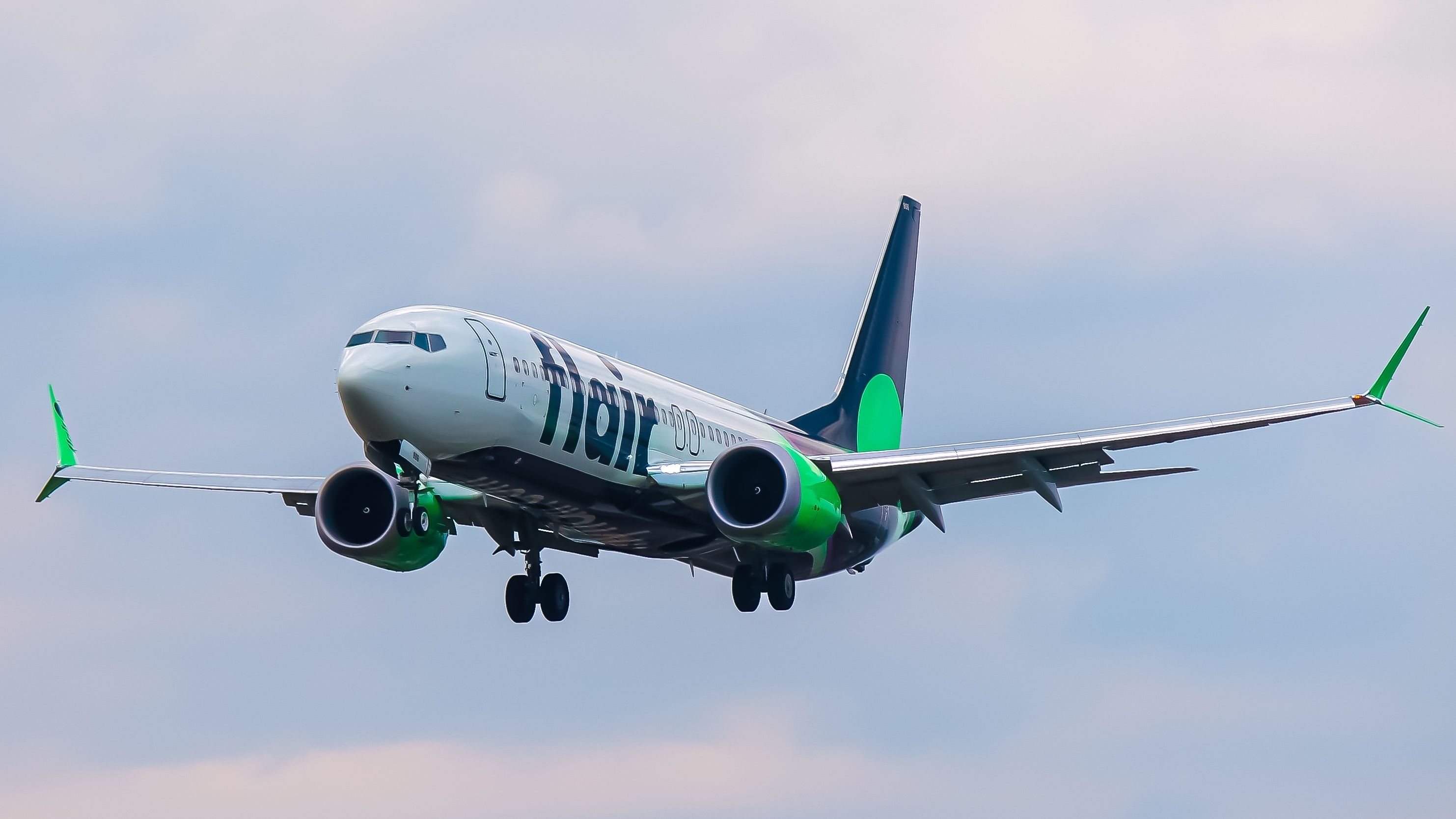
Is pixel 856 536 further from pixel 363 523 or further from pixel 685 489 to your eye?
pixel 363 523

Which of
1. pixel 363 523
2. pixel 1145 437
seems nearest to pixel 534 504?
pixel 363 523

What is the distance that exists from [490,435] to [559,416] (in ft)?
5.83

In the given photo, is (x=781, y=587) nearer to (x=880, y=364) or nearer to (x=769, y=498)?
(x=769, y=498)

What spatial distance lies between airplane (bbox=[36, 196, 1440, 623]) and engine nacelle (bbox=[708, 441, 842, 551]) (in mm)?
38

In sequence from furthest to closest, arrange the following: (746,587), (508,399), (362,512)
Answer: (746,587), (362,512), (508,399)

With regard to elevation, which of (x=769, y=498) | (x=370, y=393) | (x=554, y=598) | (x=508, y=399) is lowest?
(x=554, y=598)

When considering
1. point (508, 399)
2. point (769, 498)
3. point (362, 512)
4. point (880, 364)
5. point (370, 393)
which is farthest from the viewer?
point (880, 364)

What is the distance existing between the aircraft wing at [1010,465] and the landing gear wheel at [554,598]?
21.4ft

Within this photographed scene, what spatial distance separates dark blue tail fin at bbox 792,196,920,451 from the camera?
158ft

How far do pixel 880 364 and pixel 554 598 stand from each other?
46.9 feet

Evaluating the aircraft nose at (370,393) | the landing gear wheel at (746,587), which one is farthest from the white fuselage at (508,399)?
the landing gear wheel at (746,587)

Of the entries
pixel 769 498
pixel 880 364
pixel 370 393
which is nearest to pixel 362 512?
pixel 370 393

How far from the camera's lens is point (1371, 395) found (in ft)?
107

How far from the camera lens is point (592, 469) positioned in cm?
3484
